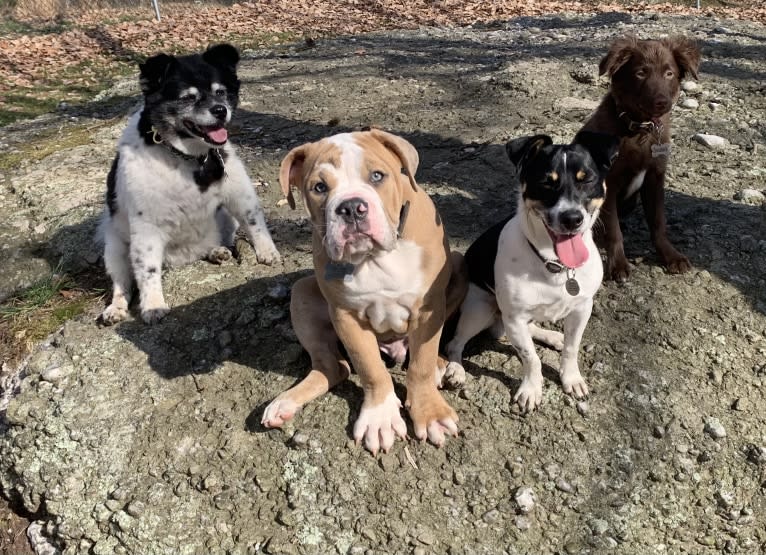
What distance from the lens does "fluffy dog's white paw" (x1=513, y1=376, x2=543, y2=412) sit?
314 centimetres

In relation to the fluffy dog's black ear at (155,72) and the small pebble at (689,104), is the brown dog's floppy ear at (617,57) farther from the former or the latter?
the fluffy dog's black ear at (155,72)

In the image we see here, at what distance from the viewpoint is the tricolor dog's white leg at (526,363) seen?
3.00 meters

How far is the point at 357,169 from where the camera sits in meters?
2.63

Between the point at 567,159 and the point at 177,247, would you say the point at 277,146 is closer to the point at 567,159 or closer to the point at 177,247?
the point at 177,247

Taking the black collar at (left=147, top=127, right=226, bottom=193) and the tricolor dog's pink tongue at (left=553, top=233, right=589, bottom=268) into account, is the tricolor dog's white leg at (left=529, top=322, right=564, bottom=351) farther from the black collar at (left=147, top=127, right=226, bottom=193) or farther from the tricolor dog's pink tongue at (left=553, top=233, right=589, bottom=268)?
the black collar at (left=147, top=127, right=226, bottom=193)

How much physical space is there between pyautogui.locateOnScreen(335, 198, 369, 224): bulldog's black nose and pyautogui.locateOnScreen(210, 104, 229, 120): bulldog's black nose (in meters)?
1.94

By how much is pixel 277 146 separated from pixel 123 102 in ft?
12.1

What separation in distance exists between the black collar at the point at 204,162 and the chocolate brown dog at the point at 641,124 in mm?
2562

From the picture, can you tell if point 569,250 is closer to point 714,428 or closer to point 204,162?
point 714,428

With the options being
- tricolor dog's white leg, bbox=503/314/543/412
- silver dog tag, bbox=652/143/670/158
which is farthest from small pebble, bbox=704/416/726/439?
silver dog tag, bbox=652/143/670/158

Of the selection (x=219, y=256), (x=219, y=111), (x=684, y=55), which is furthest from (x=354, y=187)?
(x=684, y=55)

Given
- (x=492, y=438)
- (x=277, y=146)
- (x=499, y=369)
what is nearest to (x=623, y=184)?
(x=499, y=369)

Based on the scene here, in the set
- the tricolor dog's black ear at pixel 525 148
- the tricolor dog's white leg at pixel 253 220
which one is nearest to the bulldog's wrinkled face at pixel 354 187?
the tricolor dog's black ear at pixel 525 148

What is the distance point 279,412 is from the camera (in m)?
3.06
